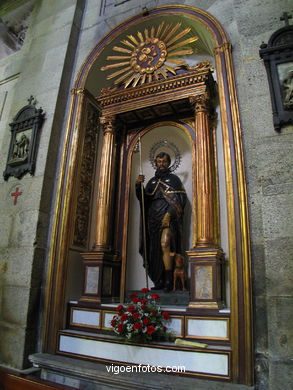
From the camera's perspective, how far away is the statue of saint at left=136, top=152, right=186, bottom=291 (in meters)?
4.25

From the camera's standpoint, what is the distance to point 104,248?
4.32m

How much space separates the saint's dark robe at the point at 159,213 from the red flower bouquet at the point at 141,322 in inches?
34.6

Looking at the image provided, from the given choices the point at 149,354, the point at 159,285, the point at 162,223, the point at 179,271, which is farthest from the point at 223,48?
the point at 149,354

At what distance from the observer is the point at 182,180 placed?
16.1 ft

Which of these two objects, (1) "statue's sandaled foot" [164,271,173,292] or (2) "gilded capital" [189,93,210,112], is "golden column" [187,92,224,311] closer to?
(2) "gilded capital" [189,93,210,112]

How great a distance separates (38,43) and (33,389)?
5502mm

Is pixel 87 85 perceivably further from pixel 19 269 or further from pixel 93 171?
pixel 19 269

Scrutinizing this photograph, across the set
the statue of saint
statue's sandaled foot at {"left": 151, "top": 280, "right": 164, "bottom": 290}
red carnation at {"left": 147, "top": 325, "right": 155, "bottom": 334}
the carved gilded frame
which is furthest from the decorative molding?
red carnation at {"left": 147, "top": 325, "right": 155, "bottom": 334}

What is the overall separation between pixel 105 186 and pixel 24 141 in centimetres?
146

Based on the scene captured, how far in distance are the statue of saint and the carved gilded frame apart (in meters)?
1.12

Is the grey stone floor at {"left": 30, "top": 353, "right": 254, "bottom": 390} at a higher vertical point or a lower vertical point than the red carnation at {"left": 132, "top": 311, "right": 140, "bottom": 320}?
lower

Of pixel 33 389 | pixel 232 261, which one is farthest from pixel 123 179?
pixel 33 389

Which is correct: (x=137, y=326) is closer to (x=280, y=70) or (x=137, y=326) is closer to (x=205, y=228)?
(x=205, y=228)

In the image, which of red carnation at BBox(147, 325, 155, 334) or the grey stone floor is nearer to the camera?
the grey stone floor
